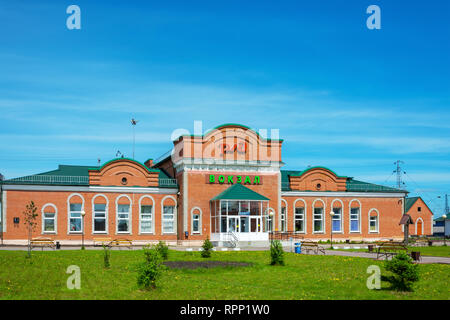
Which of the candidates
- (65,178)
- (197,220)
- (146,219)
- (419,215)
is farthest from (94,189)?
(419,215)

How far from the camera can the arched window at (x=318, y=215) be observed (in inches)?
2013

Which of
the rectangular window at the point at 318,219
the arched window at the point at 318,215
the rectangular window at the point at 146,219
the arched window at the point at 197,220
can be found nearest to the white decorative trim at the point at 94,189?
the rectangular window at the point at 146,219

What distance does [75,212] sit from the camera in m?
43.7

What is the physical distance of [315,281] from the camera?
18047 mm

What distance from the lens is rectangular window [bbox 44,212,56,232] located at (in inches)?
1682

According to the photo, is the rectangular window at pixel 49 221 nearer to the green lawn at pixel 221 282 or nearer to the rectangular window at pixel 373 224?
the green lawn at pixel 221 282

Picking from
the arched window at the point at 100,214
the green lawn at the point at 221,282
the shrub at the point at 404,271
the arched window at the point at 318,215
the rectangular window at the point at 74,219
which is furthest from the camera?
the arched window at the point at 318,215

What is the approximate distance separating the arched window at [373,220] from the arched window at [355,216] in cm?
139

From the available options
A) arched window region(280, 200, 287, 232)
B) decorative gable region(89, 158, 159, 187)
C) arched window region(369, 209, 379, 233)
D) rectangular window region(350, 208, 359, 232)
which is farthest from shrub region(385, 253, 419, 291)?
arched window region(369, 209, 379, 233)

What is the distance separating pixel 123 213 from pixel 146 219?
212 centimetres

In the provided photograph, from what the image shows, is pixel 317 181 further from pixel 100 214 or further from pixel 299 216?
pixel 100 214

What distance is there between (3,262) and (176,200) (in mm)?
23520
